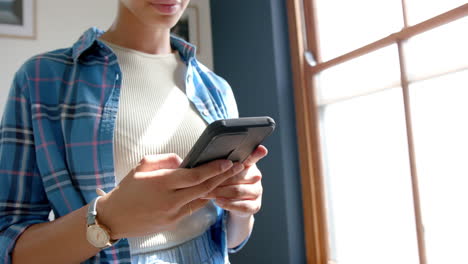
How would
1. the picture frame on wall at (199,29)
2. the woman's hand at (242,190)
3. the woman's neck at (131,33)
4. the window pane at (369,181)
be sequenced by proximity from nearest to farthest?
the woman's hand at (242,190) < the woman's neck at (131,33) < the window pane at (369,181) < the picture frame on wall at (199,29)

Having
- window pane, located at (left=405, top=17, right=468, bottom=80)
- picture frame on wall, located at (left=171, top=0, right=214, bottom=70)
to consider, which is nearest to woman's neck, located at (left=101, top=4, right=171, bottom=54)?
window pane, located at (left=405, top=17, right=468, bottom=80)

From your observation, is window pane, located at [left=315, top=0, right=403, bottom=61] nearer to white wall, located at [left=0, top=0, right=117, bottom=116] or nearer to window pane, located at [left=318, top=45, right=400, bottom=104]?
window pane, located at [left=318, top=45, right=400, bottom=104]

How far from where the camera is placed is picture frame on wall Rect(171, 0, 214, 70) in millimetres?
2637

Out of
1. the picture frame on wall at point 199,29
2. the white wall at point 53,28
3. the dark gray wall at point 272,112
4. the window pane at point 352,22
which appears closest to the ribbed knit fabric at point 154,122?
the window pane at point 352,22

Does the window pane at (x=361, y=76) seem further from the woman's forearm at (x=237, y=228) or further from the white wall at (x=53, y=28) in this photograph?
the white wall at (x=53, y=28)

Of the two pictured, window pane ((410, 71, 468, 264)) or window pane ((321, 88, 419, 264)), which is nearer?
window pane ((410, 71, 468, 264))

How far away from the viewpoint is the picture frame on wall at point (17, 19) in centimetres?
204

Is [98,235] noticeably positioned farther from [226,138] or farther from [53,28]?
[53,28]

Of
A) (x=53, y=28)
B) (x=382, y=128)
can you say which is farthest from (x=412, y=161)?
(x=53, y=28)

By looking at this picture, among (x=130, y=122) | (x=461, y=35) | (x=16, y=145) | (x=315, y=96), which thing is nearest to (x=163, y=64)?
(x=130, y=122)

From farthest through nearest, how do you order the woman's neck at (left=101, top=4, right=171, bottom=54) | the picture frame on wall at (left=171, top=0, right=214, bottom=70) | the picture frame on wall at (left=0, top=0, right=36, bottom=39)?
the picture frame on wall at (left=171, top=0, right=214, bottom=70) < the picture frame on wall at (left=0, top=0, right=36, bottom=39) < the woman's neck at (left=101, top=4, right=171, bottom=54)

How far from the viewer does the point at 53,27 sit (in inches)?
85.2

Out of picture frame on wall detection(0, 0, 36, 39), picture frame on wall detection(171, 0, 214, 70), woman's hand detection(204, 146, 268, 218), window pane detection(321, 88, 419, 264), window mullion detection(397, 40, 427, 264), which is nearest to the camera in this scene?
woman's hand detection(204, 146, 268, 218)

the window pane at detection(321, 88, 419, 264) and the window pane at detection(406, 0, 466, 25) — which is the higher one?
the window pane at detection(406, 0, 466, 25)
